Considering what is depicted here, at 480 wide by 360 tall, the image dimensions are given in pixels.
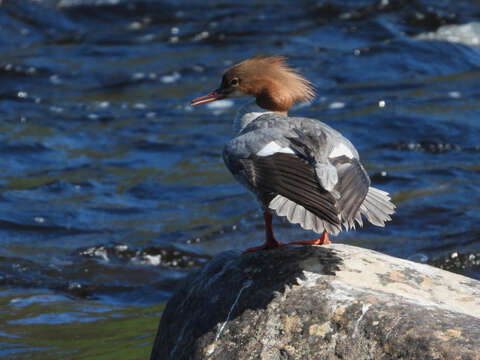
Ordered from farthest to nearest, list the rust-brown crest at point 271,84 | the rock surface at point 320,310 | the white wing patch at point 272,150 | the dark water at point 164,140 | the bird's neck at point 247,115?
the dark water at point 164,140 → the rust-brown crest at point 271,84 → the bird's neck at point 247,115 → the white wing patch at point 272,150 → the rock surface at point 320,310

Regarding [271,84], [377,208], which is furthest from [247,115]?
[377,208]

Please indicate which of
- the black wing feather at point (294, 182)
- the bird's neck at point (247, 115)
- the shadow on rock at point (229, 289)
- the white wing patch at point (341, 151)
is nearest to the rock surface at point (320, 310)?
the shadow on rock at point (229, 289)

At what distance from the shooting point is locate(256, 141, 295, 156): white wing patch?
430cm

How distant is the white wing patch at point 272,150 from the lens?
430 centimetres

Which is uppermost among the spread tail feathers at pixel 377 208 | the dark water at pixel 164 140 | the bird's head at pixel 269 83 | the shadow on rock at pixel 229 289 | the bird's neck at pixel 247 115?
the bird's head at pixel 269 83

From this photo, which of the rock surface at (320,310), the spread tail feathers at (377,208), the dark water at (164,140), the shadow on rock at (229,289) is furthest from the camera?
the dark water at (164,140)

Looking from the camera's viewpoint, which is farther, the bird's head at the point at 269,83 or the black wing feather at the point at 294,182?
the bird's head at the point at 269,83

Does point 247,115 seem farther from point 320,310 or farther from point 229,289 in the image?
point 320,310

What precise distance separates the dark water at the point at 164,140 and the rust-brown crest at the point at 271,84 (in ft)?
5.98

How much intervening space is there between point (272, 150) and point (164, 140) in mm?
6351

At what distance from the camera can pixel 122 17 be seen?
15312 millimetres

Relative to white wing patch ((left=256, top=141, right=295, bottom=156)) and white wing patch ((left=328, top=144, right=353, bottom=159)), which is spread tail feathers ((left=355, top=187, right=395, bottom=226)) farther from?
white wing patch ((left=256, top=141, right=295, bottom=156))

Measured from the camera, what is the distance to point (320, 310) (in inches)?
150

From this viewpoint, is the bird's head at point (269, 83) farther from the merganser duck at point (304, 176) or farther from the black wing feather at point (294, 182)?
the black wing feather at point (294, 182)
